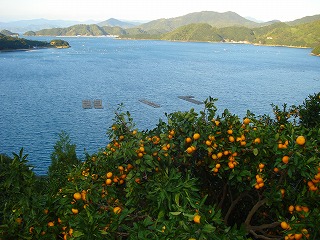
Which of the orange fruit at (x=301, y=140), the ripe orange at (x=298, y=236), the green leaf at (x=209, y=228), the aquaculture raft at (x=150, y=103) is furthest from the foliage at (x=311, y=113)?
the aquaculture raft at (x=150, y=103)

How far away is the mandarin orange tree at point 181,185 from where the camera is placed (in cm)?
570

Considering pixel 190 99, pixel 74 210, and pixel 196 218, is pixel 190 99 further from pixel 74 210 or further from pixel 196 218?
pixel 196 218

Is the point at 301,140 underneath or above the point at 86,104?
above

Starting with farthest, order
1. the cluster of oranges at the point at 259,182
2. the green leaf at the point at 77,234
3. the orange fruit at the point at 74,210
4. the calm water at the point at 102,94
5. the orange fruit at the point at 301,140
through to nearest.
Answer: the calm water at the point at 102,94 → the cluster of oranges at the point at 259,182 → the orange fruit at the point at 301,140 → the orange fruit at the point at 74,210 → the green leaf at the point at 77,234

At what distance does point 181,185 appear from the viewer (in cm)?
611

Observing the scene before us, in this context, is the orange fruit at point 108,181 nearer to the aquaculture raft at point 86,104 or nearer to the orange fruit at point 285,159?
the orange fruit at point 285,159

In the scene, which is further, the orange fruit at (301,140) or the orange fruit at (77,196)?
the orange fruit at (301,140)

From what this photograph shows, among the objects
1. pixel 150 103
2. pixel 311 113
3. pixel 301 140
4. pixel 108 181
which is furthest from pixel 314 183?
pixel 150 103

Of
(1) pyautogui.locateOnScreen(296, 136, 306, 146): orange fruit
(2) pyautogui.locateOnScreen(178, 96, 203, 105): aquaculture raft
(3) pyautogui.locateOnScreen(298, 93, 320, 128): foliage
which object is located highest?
(1) pyautogui.locateOnScreen(296, 136, 306, 146): orange fruit

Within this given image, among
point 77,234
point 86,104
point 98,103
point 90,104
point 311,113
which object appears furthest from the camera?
point 98,103

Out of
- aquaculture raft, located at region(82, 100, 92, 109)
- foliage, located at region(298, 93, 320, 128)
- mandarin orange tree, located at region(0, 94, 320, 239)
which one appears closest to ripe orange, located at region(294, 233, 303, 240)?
mandarin orange tree, located at region(0, 94, 320, 239)

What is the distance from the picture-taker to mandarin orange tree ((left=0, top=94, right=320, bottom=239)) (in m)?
5.70

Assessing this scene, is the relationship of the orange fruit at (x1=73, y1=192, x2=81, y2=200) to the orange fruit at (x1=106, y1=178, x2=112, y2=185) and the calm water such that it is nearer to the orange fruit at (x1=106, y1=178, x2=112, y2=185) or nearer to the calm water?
the orange fruit at (x1=106, y1=178, x2=112, y2=185)

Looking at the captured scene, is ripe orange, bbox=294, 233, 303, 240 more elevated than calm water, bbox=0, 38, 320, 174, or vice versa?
ripe orange, bbox=294, 233, 303, 240
